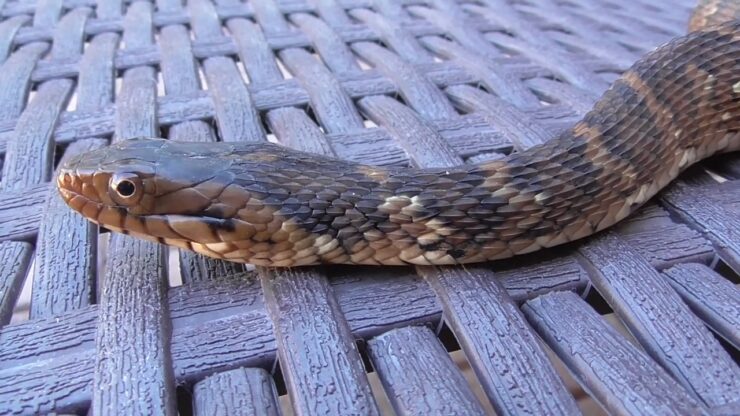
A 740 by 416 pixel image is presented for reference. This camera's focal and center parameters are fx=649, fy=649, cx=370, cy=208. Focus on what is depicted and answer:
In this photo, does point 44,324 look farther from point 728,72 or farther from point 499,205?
point 728,72

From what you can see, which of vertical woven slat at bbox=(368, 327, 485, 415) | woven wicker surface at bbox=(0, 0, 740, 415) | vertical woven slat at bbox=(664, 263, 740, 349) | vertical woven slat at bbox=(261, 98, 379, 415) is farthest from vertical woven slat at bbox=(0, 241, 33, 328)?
vertical woven slat at bbox=(664, 263, 740, 349)

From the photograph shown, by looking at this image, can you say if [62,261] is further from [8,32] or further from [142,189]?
[8,32]

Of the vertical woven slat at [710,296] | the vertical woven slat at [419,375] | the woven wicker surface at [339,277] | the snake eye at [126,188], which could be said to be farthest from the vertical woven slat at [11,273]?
the vertical woven slat at [710,296]

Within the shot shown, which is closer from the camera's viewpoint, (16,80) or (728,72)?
(728,72)

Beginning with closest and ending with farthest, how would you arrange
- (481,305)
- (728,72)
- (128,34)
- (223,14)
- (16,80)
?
(481,305) → (728,72) → (16,80) → (128,34) → (223,14)

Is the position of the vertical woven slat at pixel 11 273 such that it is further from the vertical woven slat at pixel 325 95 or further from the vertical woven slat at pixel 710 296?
the vertical woven slat at pixel 710 296

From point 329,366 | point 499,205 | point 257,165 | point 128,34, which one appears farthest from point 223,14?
point 329,366

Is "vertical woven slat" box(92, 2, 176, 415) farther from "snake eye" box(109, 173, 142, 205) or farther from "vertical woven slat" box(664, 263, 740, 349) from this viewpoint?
"vertical woven slat" box(664, 263, 740, 349)
